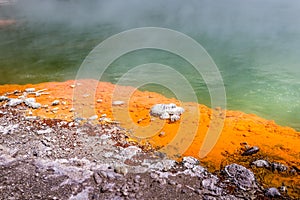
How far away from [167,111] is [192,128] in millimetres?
973

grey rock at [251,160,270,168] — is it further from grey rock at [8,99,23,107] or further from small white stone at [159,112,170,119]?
grey rock at [8,99,23,107]

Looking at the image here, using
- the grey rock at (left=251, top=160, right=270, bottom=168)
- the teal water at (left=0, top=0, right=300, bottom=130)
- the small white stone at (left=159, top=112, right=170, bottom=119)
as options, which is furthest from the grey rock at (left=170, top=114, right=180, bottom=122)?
the grey rock at (left=251, top=160, right=270, bottom=168)

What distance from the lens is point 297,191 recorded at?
5.29m

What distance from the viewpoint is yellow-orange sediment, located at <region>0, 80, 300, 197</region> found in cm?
654

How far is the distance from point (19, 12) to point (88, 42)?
53.5 feet

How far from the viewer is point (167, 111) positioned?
8.06m

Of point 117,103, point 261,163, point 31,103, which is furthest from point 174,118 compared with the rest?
point 31,103

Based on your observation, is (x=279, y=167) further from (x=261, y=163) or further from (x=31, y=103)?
(x=31, y=103)

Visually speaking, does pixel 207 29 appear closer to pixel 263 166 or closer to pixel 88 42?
pixel 88 42

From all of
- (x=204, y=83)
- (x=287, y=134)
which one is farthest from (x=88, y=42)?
(x=287, y=134)

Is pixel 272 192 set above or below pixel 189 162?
below

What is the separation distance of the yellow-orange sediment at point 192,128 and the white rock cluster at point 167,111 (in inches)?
6.5

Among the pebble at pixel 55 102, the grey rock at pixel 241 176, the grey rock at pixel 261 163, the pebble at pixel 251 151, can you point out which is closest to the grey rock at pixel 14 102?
the pebble at pixel 55 102

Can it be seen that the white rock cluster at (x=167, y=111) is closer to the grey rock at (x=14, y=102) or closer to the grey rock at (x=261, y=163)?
the grey rock at (x=261, y=163)
